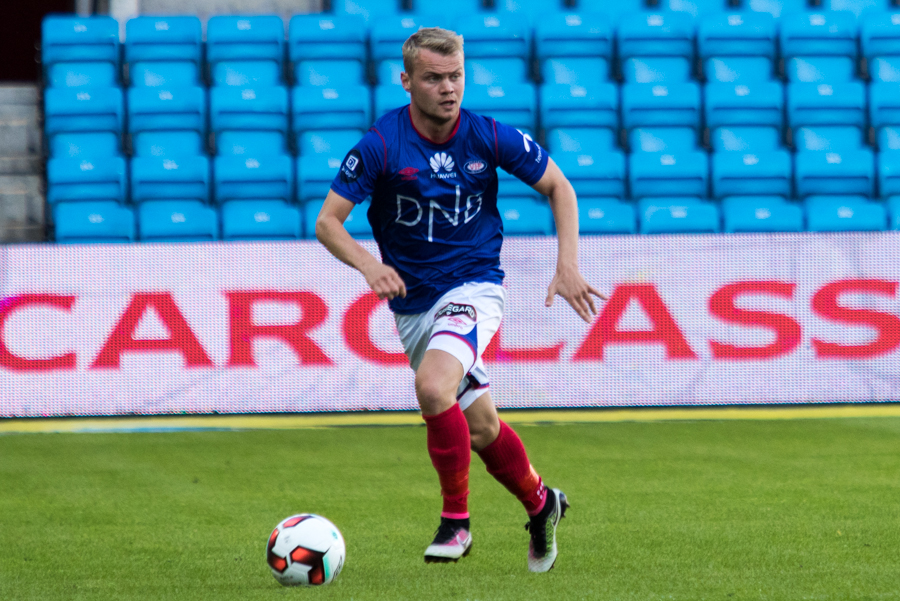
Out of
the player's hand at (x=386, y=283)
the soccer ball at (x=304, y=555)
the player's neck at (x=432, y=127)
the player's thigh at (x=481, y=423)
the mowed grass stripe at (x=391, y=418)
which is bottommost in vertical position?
the mowed grass stripe at (x=391, y=418)

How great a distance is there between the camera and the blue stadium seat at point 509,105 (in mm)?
11070

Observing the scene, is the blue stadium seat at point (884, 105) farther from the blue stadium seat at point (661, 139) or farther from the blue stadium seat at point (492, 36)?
the blue stadium seat at point (492, 36)

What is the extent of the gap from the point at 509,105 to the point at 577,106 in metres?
0.69

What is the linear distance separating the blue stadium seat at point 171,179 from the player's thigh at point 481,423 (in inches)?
278

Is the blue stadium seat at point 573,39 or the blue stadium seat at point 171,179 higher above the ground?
the blue stadium seat at point 573,39

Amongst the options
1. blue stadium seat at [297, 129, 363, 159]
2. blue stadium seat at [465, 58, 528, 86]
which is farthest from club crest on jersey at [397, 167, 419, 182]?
blue stadium seat at [465, 58, 528, 86]

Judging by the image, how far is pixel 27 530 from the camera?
15.7 feet

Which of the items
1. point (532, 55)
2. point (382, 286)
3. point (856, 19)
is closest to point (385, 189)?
point (382, 286)

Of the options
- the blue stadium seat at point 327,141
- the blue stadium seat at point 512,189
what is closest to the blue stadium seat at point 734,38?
the blue stadium seat at point 512,189

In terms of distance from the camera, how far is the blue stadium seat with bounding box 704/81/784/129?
11328mm

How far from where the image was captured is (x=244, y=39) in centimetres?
1162

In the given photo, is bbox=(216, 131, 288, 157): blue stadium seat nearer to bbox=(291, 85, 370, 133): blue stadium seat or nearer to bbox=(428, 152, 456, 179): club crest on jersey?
bbox=(291, 85, 370, 133): blue stadium seat

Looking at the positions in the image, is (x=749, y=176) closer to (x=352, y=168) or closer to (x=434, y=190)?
(x=434, y=190)

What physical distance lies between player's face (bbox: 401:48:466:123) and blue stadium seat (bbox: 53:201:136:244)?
22.3 feet
